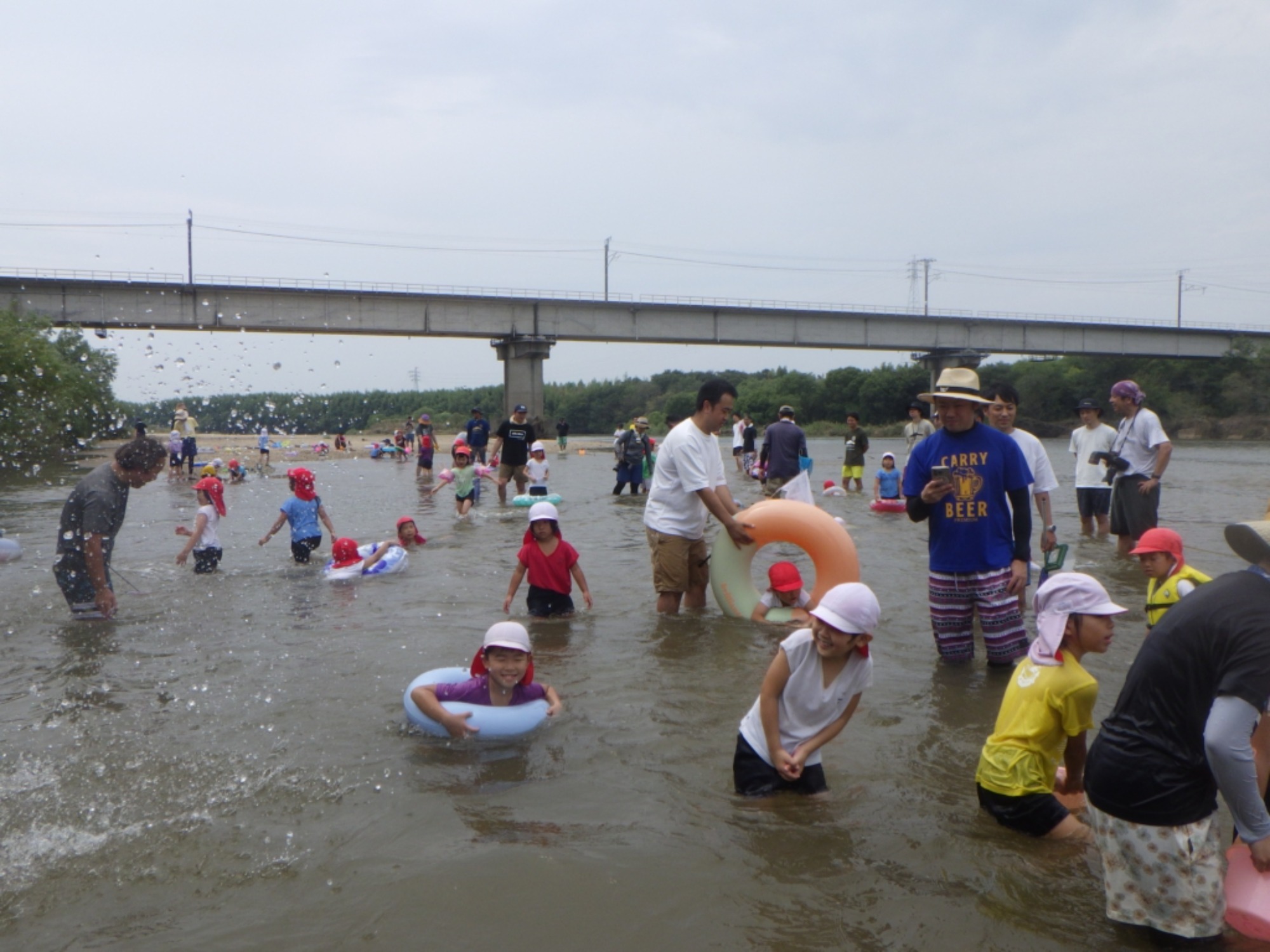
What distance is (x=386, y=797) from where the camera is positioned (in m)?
4.67

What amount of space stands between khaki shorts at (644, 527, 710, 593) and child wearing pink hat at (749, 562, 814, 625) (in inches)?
21.3

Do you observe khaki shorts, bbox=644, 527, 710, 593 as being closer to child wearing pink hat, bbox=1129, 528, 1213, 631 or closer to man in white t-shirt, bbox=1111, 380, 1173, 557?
child wearing pink hat, bbox=1129, 528, 1213, 631

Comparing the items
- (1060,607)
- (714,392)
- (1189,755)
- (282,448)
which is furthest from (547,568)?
(282,448)

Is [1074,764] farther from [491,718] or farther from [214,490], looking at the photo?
[214,490]

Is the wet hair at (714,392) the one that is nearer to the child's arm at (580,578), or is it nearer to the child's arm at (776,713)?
the child's arm at (580,578)

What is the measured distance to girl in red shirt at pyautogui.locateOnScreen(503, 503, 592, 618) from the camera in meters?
7.88

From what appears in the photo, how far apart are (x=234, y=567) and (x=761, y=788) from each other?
8694 mm

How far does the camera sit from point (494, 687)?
17.9 feet

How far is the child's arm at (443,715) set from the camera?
5.27 m

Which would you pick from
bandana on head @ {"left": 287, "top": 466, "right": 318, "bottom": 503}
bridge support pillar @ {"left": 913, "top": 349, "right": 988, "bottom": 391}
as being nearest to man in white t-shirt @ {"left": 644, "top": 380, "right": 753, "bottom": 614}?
bandana on head @ {"left": 287, "top": 466, "right": 318, "bottom": 503}

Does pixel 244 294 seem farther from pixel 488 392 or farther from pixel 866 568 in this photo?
pixel 488 392

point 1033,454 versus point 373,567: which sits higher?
point 1033,454

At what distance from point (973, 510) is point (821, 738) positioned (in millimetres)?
2066

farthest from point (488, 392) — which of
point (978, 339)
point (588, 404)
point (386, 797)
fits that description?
point (386, 797)
